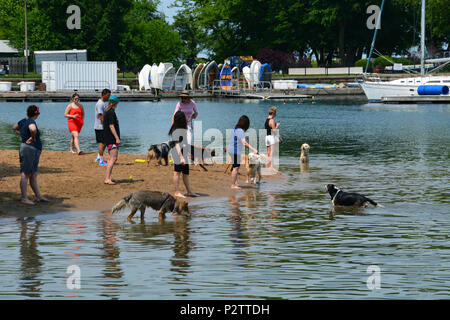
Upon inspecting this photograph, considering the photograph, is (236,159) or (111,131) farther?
(236,159)

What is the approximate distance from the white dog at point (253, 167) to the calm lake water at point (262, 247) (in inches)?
22.1

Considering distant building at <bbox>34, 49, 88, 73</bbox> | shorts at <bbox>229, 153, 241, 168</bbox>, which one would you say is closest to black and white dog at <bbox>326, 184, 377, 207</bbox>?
shorts at <bbox>229, 153, 241, 168</bbox>

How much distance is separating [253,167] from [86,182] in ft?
13.8

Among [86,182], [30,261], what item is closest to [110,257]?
[30,261]

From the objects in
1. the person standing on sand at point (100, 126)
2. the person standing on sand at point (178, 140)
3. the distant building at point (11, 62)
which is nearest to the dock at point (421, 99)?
the distant building at point (11, 62)

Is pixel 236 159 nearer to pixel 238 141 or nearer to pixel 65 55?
pixel 238 141

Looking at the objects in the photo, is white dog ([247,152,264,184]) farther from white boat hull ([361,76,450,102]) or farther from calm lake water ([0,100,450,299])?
white boat hull ([361,76,450,102])

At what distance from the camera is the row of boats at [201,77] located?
257ft

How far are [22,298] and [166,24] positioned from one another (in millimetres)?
110756

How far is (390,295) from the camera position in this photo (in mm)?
8672

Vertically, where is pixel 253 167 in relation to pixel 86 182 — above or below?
above

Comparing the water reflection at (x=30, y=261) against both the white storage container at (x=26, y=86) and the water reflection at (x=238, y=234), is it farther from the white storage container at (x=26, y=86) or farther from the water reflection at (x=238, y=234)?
the white storage container at (x=26, y=86)

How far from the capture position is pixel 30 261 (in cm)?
1026

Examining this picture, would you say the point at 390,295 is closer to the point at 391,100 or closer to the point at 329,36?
the point at 391,100
